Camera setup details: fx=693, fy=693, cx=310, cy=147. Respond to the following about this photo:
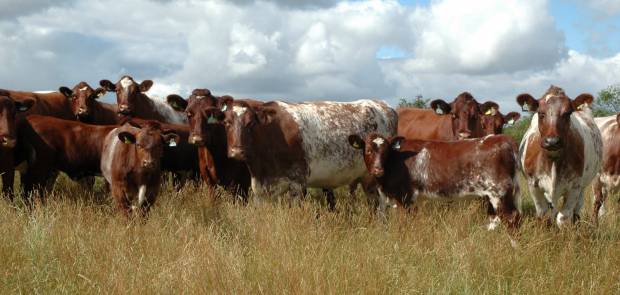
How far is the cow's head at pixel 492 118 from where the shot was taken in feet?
40.5

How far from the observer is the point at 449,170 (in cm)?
822

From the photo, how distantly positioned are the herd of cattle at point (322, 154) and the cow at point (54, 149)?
0.01 m

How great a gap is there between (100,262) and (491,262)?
3.51 m

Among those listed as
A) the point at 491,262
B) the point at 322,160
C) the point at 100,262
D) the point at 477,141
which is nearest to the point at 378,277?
the point at 491,262

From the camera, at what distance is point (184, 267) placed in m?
5.77

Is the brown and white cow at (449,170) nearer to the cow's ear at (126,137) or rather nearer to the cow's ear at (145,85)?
the cow's ear at (126,137)

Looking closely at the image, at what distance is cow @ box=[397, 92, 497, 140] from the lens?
38.2 ft

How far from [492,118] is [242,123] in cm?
556

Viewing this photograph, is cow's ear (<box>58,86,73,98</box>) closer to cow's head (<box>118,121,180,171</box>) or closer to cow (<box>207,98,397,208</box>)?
cow (<box>207,98,397,208</box>)

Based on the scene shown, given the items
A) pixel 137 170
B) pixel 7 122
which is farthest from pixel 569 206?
pixel 7 122

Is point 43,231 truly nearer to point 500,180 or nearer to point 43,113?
point 500,180

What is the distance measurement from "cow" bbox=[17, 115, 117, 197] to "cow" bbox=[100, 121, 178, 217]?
60.6 inches

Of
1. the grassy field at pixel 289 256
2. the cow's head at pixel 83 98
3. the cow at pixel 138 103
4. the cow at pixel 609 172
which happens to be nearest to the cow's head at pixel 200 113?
the grassy field at pixel 289 256

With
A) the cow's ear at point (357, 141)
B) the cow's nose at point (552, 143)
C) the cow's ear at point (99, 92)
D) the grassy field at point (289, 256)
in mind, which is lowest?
the grassy field at point (289, 256)
